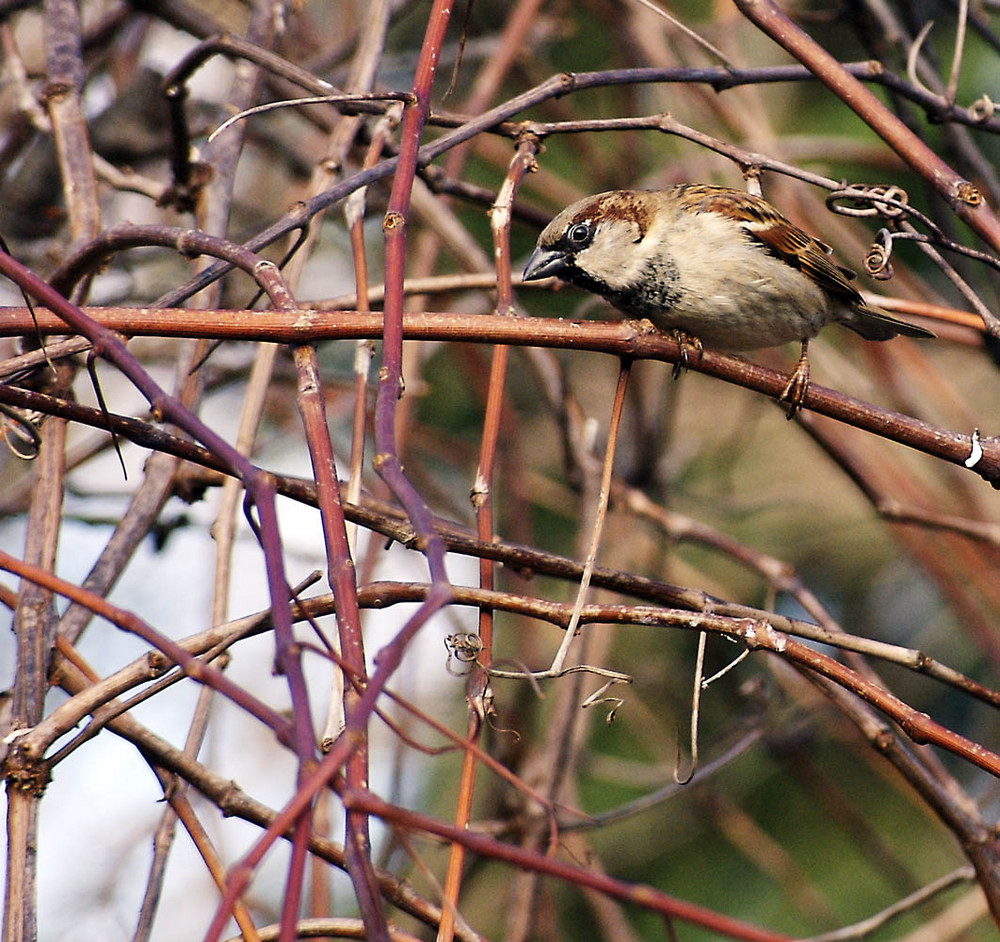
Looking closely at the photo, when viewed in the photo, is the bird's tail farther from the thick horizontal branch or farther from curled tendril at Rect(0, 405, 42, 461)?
curled tendril at Rect(0, 405, 42, 461)

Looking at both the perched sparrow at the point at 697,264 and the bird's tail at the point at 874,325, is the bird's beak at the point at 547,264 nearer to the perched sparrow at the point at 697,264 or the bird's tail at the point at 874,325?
the perched sparrow at the point at 697,264

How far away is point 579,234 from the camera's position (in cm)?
256

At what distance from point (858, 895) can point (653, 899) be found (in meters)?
4.50

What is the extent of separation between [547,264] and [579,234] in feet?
0.32

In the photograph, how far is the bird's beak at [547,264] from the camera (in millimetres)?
2553

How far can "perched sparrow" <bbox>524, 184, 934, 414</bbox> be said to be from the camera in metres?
2.54

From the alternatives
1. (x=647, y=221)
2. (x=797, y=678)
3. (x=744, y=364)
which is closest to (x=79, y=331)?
(x=744, y=364)

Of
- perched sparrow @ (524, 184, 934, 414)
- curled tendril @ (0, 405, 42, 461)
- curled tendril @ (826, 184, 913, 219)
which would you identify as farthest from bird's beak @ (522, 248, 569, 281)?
curled tendril @ (0, 405, 42, 461)

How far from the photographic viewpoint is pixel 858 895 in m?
4.79

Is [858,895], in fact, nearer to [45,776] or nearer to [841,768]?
[841,768]

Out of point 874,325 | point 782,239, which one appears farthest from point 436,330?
point 874,325

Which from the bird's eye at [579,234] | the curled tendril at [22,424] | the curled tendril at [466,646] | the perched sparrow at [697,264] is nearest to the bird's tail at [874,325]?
the perched sparrow at [697,264]

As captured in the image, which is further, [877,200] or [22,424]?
[877,200]

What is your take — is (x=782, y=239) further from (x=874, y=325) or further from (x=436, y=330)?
(x=436, y=330)
